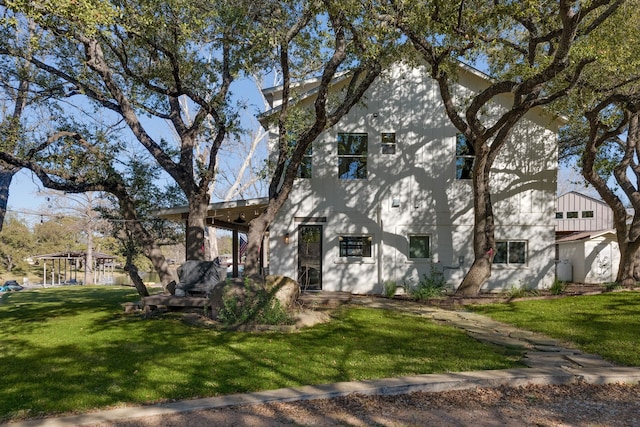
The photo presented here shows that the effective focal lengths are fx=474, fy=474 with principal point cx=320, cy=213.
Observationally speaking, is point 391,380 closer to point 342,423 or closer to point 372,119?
point 342,423

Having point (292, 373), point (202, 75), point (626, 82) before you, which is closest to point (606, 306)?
point (626, 82)

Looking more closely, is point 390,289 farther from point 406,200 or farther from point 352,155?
point 352,155

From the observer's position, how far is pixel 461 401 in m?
5.05

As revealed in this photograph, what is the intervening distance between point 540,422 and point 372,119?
470 inches

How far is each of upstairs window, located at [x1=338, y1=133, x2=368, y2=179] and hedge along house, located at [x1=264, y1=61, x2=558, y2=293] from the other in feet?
0.11

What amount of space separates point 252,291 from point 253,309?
16.7 inches

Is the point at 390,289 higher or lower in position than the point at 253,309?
lower

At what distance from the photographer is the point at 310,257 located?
14.9 m

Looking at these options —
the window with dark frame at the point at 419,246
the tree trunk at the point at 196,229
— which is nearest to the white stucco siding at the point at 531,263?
the window with dark frame at the point at 419,246

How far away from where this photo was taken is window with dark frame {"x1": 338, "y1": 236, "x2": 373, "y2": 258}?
14984 millimetres

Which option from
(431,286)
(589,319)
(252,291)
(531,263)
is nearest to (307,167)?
(431,286)

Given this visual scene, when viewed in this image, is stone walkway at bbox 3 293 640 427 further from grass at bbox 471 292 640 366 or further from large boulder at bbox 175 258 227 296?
large boulder at bbox 175 258 227 296

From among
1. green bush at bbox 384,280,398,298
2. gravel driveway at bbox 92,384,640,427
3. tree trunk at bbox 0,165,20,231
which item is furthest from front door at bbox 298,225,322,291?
tree trunk at bbox 0,165,20,231

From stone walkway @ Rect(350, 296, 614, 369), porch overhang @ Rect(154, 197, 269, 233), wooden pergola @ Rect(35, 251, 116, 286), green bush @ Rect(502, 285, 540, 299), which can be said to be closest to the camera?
stone walkway @ Rect(350, 296, 614, 369)
